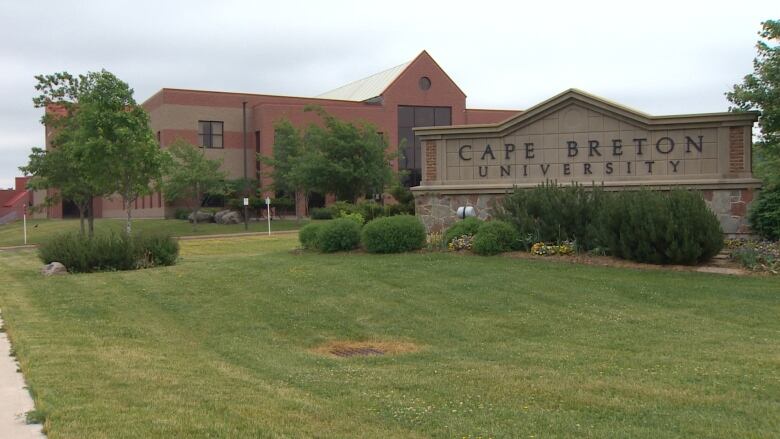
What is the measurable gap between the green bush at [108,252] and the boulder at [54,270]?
0.70 ft

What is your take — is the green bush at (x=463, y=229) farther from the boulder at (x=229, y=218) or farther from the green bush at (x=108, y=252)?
the boulder at (x=229, y=218)

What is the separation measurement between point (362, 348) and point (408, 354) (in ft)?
2.85

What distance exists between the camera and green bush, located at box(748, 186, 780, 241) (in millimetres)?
15219

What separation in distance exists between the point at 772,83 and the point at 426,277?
950 centimetres

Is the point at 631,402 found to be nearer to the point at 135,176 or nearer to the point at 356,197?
the point at 135,176

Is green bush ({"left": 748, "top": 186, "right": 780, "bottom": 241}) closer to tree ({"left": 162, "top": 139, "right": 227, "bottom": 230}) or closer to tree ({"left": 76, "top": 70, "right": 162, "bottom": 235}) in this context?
tree ({"left": 76, "top": 70, "right": 162, "bottom": 235})

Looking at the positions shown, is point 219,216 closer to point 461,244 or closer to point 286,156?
point 286,156

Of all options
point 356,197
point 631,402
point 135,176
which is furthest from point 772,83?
point 356,197

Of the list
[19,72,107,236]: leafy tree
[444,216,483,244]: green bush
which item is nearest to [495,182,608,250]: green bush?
[444,216,483,244]: green bush

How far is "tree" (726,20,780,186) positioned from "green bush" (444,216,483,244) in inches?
253

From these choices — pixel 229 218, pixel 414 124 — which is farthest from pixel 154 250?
pixel 414 124

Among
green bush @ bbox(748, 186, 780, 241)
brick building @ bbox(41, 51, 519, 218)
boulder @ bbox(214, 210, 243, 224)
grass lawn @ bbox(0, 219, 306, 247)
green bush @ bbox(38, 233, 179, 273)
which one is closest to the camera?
green bush @ bbox(748, 186, 780, 241)

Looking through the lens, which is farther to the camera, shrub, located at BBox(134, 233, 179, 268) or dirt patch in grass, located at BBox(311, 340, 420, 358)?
shrub, located at BBox(134, 233, 179, 268)

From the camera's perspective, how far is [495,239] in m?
15.5
